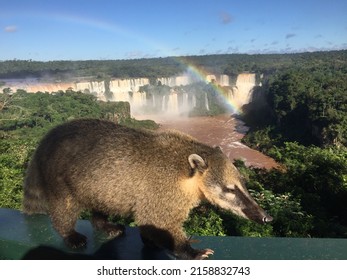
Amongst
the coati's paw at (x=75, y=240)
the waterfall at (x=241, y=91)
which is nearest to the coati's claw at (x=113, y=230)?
the coati's paw at (x=75, y=240)

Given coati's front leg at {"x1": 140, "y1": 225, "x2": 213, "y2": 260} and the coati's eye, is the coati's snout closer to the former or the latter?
the coati's eye

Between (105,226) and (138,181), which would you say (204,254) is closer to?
(138,181)

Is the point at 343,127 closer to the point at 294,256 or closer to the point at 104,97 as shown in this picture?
the point at 294,256

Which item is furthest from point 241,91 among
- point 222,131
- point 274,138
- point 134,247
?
point 134,247

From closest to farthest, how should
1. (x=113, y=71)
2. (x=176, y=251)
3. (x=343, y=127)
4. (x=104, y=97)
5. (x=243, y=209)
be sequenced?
(x=176, y=251) < (x=243, y=209) < (x=343, y=127) < (x=104, y=97) < (x=113, y=71)

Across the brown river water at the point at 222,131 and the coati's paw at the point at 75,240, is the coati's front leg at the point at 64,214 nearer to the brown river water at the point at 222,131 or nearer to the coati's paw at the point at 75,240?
the coati's paw at the point at 75,240

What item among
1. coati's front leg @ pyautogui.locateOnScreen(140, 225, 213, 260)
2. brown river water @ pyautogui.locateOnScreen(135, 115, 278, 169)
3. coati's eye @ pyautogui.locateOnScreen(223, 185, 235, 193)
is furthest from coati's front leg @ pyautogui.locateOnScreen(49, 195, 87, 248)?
brown river water @ pyautogui.locateOnScreen(135, 115, 278, 169)
